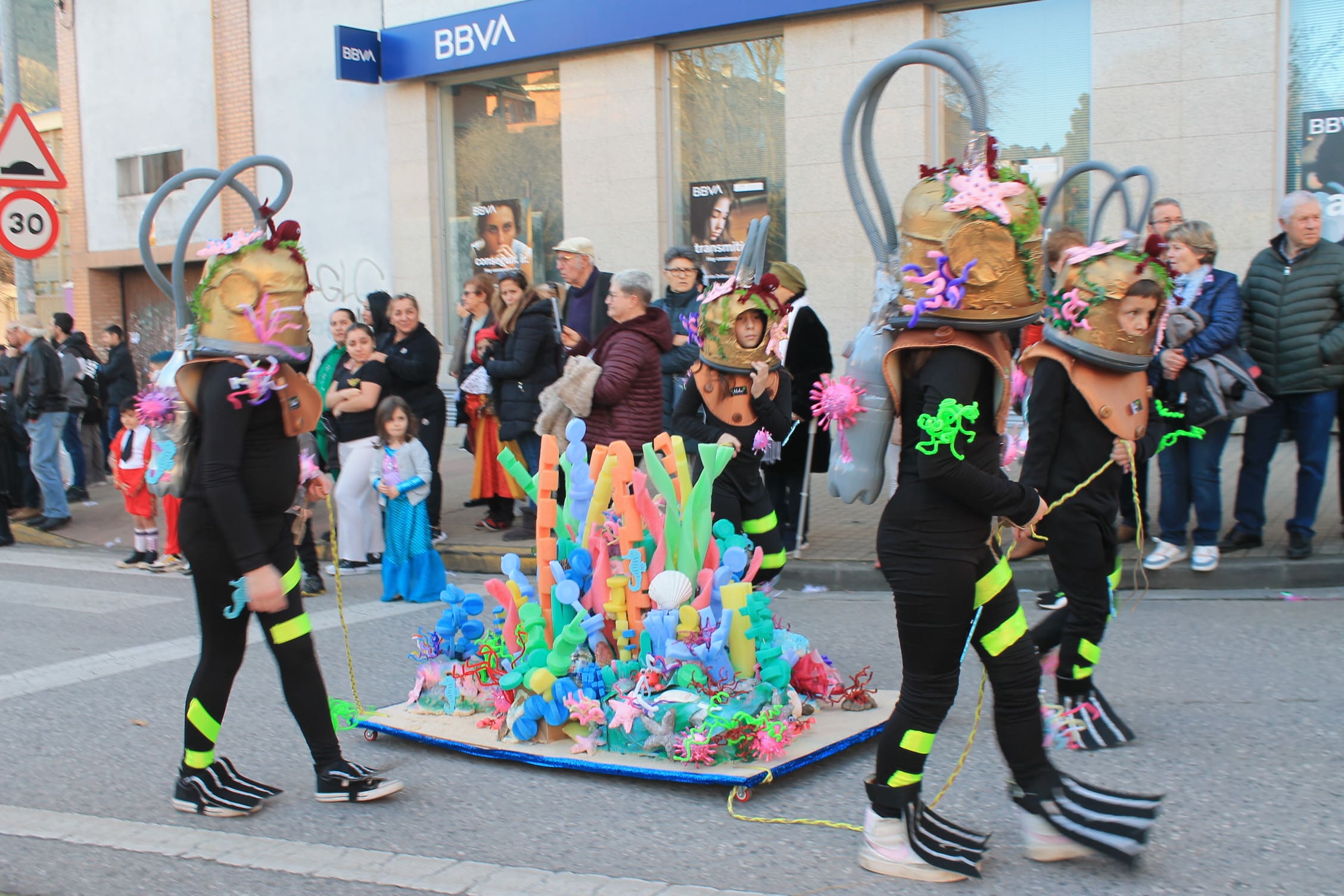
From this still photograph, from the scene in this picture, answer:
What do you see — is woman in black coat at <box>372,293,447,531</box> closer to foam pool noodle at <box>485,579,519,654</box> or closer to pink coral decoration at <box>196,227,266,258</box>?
foam pool noodle at <box>485,579,519,654</box>

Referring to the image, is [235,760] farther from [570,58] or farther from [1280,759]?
[570,58]

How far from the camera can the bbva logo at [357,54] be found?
15.0 meters

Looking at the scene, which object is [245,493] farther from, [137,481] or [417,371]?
[137,481]

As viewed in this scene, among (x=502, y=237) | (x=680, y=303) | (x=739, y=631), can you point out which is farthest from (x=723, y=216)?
(x=739, y=631)

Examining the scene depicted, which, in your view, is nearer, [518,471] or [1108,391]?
[1108,391]

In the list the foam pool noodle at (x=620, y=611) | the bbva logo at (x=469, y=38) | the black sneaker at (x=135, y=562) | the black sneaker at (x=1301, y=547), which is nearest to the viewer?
the foam pool noodle at (x=620, y=611)

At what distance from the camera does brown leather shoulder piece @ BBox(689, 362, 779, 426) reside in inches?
243

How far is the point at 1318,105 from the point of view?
33.4ft

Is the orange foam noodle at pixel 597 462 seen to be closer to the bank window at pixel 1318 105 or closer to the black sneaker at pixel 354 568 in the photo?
the black sneaker at pixel 354 568

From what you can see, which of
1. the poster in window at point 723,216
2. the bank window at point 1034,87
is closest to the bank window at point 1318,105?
the bank window at point 1034,87

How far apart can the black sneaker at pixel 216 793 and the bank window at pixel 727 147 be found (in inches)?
358

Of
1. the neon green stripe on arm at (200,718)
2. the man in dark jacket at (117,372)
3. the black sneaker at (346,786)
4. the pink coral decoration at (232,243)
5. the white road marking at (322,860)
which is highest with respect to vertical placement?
the pink coral decoration at (232,243)

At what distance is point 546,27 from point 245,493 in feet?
36.3

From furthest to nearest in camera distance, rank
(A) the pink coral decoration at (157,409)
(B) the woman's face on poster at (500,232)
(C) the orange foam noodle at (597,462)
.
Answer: (B) the woman's face on poster at (500,232)
(A) the pink coral decoration at (157,409)
(C) the orange foam noodle at (597,462)
